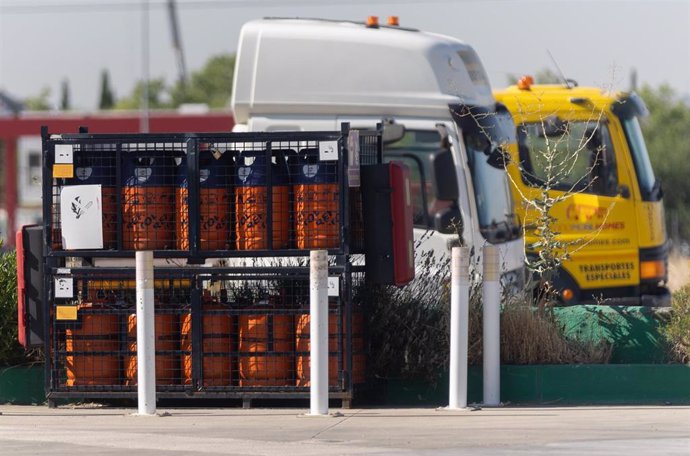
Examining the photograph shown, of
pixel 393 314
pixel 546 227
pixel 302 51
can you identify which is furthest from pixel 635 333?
pixel 302 51

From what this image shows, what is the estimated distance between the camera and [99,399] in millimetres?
10773

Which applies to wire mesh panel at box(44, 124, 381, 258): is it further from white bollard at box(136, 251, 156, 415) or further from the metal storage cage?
white bollard at box(136, 251, 156, 415)

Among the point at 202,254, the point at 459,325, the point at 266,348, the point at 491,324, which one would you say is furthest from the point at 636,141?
the point at 202,254

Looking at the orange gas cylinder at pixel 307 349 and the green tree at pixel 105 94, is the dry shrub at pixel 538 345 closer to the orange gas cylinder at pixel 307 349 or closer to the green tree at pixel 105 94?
the orange gas cylinder at pixel 307 349

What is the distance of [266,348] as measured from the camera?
33.6 feet

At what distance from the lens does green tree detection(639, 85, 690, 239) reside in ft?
142

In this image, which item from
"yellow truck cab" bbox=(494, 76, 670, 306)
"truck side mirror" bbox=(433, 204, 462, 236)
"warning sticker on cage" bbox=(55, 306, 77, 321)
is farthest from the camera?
"yellow truck cab" bbox=(494, 76, 670, 306)

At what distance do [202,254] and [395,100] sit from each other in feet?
13.5

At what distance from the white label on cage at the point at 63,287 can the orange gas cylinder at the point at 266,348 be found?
4.52 feet

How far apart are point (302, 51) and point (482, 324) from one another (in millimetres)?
4250

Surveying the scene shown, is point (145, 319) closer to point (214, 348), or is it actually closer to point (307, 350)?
point (214, 348)

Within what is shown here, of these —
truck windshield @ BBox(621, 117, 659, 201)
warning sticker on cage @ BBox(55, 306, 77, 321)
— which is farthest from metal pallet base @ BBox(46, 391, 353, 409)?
truck windshield @ BBox(621, 117, 659, 201)

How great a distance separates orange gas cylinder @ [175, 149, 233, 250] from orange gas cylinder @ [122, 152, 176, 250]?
0.09 metres

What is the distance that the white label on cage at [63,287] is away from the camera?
10266 mm
